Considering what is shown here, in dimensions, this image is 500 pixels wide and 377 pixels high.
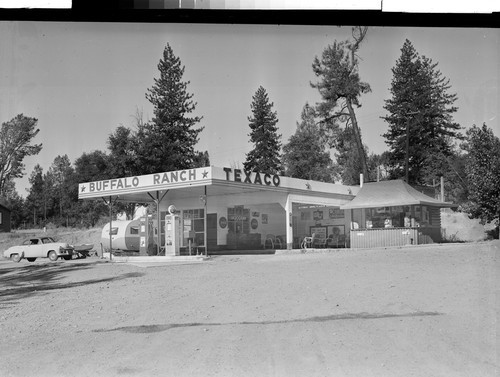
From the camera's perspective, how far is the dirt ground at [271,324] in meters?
5.68

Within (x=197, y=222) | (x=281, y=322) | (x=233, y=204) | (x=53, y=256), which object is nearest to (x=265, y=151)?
(x=233, y=204)

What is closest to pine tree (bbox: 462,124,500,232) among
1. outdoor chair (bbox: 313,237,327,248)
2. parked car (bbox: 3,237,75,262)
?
outdoor chair (bbox: 313,237,327,248)

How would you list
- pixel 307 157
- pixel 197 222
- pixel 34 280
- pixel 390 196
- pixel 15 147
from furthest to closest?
pixel 307 157 < pixel 197 222 < pixel 390 196 < pixel 34 280 < pixel 15 147

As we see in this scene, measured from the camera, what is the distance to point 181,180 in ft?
61.5

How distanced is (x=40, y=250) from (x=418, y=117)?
15.1 meters

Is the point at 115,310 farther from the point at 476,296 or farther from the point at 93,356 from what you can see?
the point at 476,296

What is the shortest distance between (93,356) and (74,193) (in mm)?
14850

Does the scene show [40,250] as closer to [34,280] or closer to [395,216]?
[34,280]

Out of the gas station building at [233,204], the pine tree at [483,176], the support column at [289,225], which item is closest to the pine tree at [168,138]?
the gas station building at [233,204]

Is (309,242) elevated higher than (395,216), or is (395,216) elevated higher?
(395,216)

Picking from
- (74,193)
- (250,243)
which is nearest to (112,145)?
(74,193)

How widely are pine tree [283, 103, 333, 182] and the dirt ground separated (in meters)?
13.5

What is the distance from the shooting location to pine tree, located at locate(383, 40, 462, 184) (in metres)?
10.1

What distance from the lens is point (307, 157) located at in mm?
28906
